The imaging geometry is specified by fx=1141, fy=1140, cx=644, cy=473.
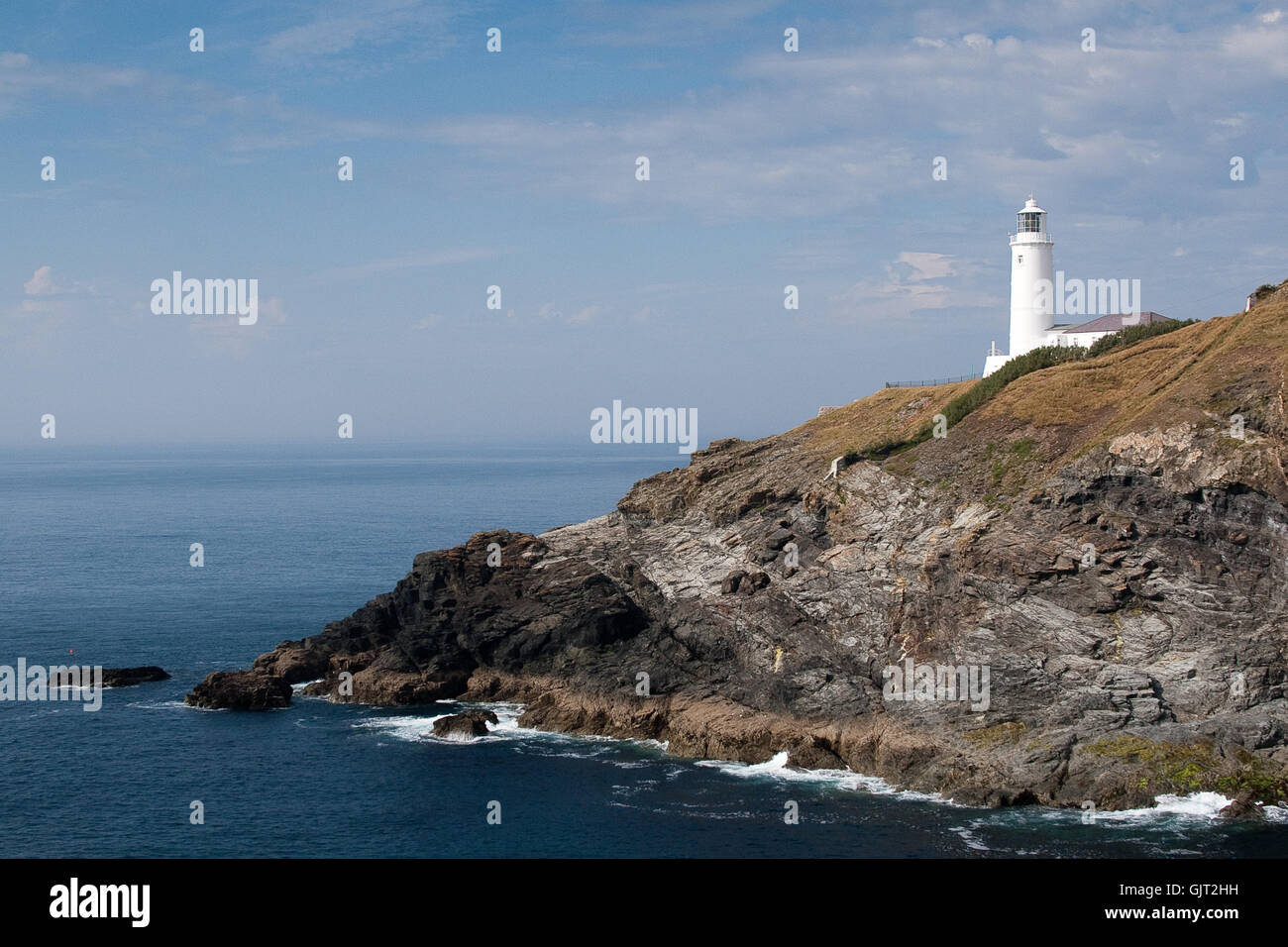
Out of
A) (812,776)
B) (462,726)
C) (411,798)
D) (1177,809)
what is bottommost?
(411,798)

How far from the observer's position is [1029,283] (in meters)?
89.2

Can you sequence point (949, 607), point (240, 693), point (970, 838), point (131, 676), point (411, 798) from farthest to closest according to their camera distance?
point (131, 676), point (240, 693), point (949, 607), point (411, 798), point (970, 838)

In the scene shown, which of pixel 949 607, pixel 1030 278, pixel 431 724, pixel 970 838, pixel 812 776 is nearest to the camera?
pixel 970 838

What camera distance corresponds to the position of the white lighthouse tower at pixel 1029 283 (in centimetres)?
8794

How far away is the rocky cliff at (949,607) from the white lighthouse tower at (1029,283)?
8.64 m

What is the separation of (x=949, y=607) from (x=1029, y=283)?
37088 millimetres

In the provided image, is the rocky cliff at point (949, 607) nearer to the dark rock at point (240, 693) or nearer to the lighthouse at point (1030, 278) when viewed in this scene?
the dark rock at point (240, 693)

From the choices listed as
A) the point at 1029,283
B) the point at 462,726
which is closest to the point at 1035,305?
the point at 1029,283

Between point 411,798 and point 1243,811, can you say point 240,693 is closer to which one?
point 411,798

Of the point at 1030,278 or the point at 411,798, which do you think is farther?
the point at 1030,278

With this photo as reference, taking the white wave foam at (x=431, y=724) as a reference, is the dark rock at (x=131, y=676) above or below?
above

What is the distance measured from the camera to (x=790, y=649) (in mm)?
66562

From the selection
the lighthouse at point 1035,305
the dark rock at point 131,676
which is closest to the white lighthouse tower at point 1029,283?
the lighthouse at point 1035,305

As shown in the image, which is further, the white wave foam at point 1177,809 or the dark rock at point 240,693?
the dark rock at point 240,693
